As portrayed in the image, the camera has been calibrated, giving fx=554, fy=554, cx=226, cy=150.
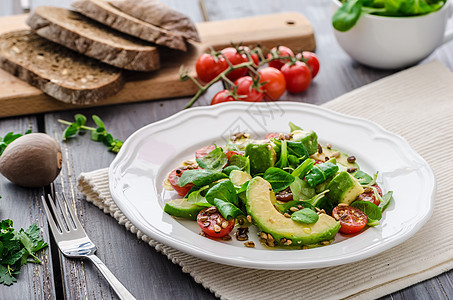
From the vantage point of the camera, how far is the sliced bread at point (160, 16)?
321 centimetres

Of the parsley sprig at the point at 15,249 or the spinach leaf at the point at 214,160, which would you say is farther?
the spinach leaf at the point at 214,160

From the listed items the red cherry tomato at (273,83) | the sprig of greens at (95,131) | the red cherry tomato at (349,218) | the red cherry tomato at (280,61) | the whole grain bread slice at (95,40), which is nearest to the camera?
the red cherry tomato at (349,218)

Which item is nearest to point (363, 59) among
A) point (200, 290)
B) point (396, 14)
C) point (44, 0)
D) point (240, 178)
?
point (396, 14)

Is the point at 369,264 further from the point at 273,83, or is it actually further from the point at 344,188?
the point at 273,83

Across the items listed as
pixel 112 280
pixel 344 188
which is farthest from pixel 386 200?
pixel 112 280

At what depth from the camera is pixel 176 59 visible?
3.27 m

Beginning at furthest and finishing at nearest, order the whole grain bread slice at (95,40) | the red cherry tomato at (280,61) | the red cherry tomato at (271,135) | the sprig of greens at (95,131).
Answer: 1. the red cherry tomato at (280,61)
2. the whole grain bread slice at (95,40)
3. the sprig of greens at (95,131)
4. the red cherry tomato at (271,135)

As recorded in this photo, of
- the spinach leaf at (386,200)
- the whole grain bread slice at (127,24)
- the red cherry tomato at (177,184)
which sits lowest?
the whole grain bread slice at (127,24)

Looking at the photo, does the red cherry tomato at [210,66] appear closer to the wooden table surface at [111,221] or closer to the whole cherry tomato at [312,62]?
the wooden table surface at [111,221]

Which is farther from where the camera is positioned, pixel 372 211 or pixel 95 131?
pixel 95 131

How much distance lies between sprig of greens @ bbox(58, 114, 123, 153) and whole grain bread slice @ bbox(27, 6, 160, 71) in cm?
46

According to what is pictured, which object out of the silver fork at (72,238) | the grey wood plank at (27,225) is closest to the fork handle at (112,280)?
the silver fork at (72,238)

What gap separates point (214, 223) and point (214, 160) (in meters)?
0.34

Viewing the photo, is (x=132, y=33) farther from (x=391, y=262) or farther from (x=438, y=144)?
(x=391, y=262)
